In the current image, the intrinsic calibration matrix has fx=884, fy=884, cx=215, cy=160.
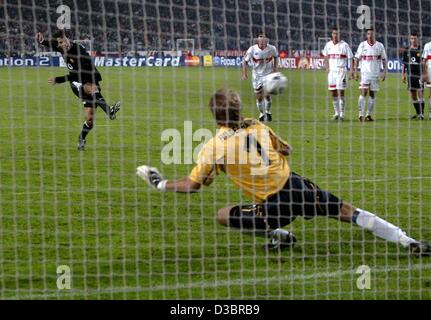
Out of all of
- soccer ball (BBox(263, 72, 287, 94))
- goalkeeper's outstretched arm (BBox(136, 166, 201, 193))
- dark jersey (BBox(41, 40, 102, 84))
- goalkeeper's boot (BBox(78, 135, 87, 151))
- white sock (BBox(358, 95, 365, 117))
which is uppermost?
dark jersey (BBox(41, 40, 102, 84))

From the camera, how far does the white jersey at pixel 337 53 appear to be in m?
19.8

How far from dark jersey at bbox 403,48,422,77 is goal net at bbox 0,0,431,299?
0.87 metres

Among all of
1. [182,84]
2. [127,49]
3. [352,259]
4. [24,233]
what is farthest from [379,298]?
[182,84]

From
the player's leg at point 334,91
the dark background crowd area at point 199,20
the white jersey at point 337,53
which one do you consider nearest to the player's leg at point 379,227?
the dark background crowd area at point 199,20

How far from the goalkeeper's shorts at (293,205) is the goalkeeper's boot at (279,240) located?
0.34 m

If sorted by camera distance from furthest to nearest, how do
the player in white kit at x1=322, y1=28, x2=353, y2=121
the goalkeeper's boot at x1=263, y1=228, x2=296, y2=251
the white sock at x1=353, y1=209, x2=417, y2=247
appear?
the player in white kit at x1=322, y1=28, x2=353, y2=121, the goalkeeper's boot at x1=263, y1=228, x2=296, y2=251, the white sock at x1=353, y1=209, x2=417, y2=247

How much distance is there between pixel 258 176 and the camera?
24.2ft

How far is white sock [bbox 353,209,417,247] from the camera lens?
295 inches

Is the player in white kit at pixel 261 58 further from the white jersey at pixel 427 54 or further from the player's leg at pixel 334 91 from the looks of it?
the white jersey at pixel 427 54

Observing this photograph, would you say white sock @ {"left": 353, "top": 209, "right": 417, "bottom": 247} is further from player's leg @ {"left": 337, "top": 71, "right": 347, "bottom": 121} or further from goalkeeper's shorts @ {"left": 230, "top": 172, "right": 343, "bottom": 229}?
player's leg @ {"left": 337, "top": 71, "right": 347, "bottom": 121}

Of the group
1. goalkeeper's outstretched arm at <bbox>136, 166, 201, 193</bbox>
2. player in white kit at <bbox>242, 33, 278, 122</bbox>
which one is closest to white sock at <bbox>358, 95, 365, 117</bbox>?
player in white kit at <bbox>242, 33, 278, 122</bbox>

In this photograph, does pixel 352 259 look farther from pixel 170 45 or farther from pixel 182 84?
pixel 182 84

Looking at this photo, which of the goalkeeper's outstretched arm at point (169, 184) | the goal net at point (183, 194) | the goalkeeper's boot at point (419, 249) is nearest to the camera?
the goal net at point (183, 194)
